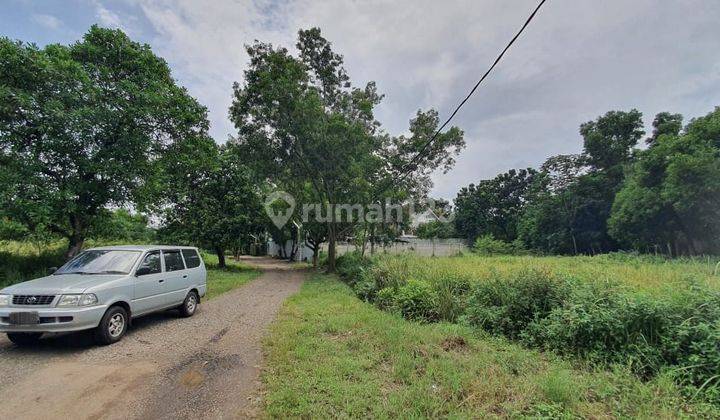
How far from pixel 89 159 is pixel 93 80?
2269 mm

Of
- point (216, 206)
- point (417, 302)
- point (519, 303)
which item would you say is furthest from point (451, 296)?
point (216, 206)

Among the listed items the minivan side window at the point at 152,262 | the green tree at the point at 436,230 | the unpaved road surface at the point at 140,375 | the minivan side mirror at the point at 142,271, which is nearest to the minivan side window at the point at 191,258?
the minivan side window at the point at 152,262

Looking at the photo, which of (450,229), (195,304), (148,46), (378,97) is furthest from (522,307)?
(450,229)

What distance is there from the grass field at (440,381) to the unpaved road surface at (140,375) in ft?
1.51

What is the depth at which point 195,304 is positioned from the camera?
7469mm

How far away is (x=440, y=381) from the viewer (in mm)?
3746

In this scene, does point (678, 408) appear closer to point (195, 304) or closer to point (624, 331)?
point (624, 331)

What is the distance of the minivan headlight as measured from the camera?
4.54 metres

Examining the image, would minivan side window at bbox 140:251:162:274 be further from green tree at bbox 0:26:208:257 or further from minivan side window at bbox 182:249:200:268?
green tree at bbox 0:26:208:257

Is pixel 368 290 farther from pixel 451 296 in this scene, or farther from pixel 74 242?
pixel 74 242

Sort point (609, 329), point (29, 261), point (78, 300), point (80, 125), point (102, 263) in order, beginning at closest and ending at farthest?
point (609, 329)
point (78, 300)
point (102, 263)
point (80, 125)
point (29, 261)

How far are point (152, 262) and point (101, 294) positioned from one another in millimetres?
1355

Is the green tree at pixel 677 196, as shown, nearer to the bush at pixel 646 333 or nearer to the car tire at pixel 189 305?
the bush at pixel 646 333

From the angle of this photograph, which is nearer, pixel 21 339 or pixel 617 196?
pixel 21 339
